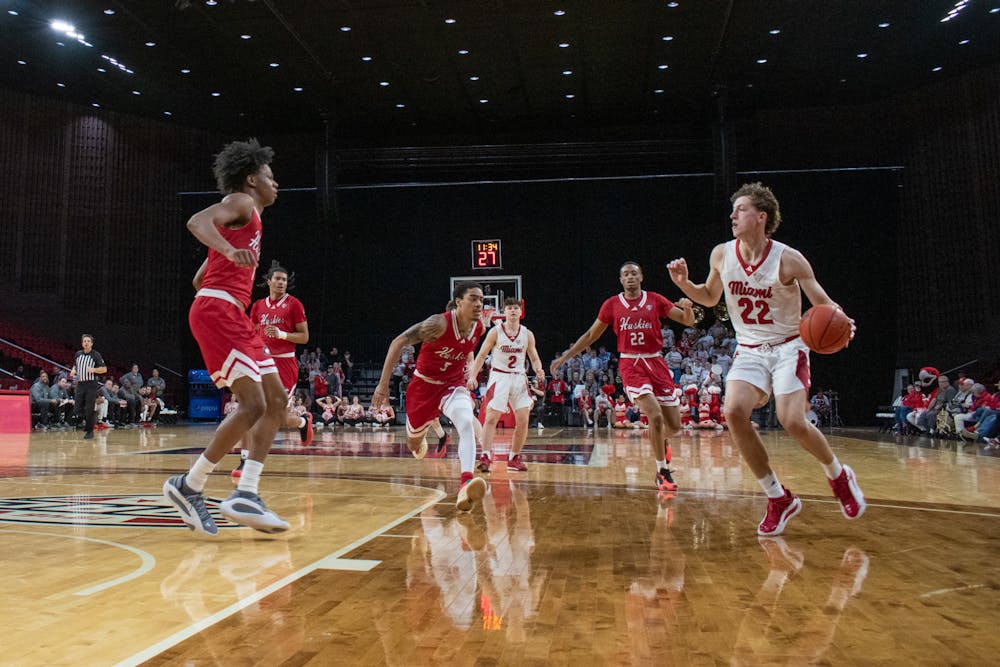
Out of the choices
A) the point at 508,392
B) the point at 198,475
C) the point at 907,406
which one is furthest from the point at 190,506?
the point at 907,406

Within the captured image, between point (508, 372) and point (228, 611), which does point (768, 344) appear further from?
point (508, 372)

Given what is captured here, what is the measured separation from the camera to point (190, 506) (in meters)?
4.00

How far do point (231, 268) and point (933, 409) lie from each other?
13.1 m

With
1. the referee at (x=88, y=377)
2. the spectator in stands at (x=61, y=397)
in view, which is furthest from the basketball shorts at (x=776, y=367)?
the spectator in stands at (x=61, y=397)

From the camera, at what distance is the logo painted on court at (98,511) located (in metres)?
4.42

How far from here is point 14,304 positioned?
18734 millimetres

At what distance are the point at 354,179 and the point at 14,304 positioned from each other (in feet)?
29.5

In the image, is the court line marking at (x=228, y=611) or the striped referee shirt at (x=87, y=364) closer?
the court line marking at (x=228, y=611)

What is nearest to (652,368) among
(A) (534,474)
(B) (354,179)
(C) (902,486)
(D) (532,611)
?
(A) (534,474)

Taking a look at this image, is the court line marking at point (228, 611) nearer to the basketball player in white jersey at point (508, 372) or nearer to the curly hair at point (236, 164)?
the curly hair at point (236, 164)

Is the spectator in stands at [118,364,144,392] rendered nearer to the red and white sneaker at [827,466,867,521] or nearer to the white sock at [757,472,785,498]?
the white sock at [757,472,785,498]

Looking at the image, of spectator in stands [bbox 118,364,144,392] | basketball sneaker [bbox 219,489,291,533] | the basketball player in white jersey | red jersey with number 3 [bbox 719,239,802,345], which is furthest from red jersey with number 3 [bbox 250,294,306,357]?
spectator in stands [bbox 118,364,144,392]

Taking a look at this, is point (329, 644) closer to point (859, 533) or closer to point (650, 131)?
point (859, 533)

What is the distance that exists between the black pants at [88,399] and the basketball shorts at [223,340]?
10.2 metres
